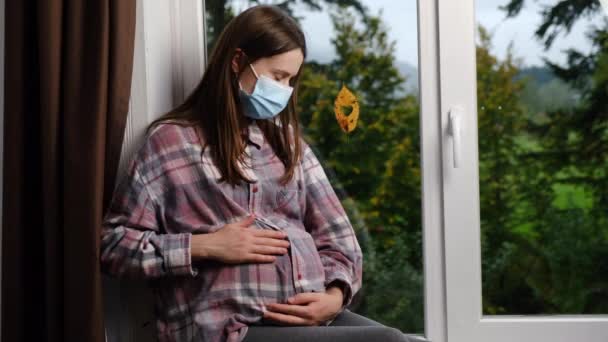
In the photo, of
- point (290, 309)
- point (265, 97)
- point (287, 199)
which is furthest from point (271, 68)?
point (290, 309)

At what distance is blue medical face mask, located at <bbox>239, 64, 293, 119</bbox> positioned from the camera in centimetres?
159

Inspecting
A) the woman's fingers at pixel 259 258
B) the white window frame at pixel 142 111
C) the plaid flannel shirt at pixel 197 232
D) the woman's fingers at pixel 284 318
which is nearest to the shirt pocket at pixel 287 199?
the plaid flannel shirt at pixel 197 232

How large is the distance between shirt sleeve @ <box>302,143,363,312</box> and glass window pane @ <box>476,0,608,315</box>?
0.41 meters

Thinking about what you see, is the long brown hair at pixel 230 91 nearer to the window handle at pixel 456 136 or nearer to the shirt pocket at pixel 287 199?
the shirt pocket at pixel 287 199

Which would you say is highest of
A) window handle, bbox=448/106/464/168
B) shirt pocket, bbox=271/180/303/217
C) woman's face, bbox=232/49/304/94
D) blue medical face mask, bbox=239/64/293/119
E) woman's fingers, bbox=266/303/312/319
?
woman's face, bbox=232/49/304/94

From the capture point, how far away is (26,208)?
163 cm

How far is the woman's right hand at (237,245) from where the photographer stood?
1510 mm

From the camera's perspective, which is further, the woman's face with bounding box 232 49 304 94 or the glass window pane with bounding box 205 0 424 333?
the glass window pane with bounding box 205 0 424 333

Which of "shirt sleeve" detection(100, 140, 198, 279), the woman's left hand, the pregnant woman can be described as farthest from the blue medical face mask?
the woman's left hand

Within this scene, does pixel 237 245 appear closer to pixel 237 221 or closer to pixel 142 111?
pixel 237 221

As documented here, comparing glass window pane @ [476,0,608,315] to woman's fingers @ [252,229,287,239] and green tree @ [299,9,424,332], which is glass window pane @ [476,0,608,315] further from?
woman's fingers @ [252,229,287,239]

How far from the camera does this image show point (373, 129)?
75.5 inches

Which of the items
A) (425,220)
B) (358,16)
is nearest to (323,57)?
(358,16)

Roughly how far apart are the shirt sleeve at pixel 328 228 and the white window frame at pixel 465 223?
0.30m
